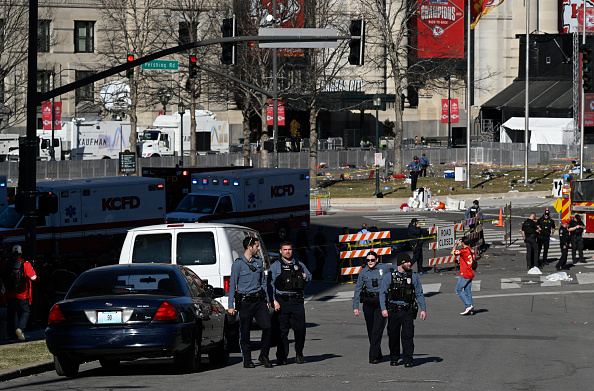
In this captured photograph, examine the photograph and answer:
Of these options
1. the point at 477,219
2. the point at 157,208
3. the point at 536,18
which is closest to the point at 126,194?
the point at 157,208

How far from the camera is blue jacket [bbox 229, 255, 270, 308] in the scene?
13289 millimetres

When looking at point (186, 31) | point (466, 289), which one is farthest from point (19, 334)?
point (186, 31)

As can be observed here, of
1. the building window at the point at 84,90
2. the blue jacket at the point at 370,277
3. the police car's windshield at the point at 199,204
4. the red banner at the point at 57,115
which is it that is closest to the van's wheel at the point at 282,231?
the police car's windshield at the point at 199,204

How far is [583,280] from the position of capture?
26750 millimetres

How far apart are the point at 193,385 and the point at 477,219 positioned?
22.3m

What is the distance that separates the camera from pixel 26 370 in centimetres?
1334

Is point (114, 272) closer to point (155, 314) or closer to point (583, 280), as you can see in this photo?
point (155, 314)

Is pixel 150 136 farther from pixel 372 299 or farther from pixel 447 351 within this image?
pixel 372 299

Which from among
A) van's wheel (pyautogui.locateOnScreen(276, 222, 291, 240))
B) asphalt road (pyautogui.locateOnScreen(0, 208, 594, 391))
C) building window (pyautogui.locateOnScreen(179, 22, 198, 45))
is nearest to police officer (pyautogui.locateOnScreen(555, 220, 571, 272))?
asphalt road (pyautogui.locateOnScreen(0, 208, 594, 391))

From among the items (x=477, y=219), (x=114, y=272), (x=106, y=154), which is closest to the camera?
(x=114, y=272)

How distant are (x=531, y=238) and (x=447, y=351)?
13242 mm

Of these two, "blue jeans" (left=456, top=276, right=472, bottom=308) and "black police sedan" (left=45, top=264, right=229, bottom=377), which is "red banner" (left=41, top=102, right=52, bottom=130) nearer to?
"blue jeans" (left=456, top=276, right=472, bottom=308)

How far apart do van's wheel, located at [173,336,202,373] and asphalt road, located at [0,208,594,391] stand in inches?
6.7

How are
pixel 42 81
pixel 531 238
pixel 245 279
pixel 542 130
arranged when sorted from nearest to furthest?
1. pixel 245 279
2. pixel 531 238
3. pixel 42 81
4. pixel 542 130
